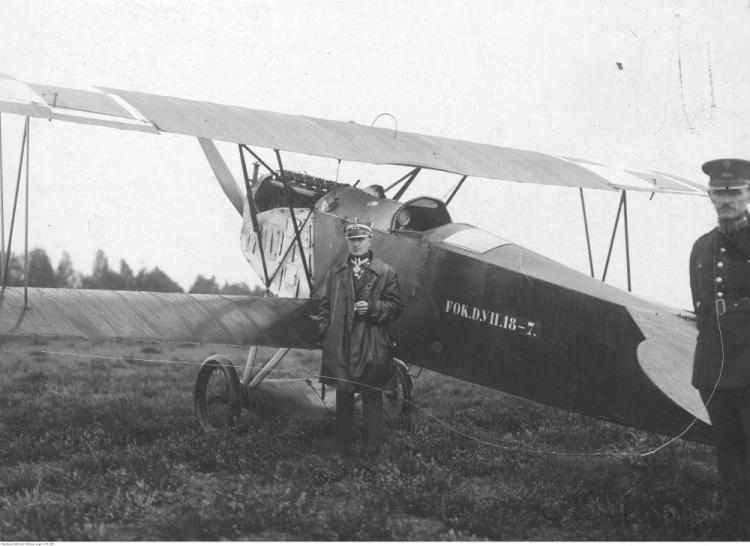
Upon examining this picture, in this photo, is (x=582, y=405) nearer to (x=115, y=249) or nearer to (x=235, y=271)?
(x=235, y=271)

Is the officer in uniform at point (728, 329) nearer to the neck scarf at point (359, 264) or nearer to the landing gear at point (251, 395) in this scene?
the neck scarf at point (359, 264)

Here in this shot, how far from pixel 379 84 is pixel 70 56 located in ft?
18.3

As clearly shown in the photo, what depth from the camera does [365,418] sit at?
619 centimetres

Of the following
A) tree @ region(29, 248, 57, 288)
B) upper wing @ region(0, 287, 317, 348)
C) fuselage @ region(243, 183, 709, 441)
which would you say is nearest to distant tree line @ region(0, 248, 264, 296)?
tree @ region(29, 248, 57, 288)

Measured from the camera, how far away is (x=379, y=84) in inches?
536

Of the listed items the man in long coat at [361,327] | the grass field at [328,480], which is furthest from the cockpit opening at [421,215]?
the grass field at [328,480]

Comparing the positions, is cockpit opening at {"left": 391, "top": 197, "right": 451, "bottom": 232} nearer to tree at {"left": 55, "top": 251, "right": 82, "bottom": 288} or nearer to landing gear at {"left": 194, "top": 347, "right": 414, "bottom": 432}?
landing gear at {"left": 194, "top": 347, "right": 414, "bottom": 432}

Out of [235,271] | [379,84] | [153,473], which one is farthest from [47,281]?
[153,473]

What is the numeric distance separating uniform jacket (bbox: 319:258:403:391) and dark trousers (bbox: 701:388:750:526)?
243 centimetres

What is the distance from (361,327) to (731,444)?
2.74 metres

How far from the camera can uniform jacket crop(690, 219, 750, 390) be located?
4145mm

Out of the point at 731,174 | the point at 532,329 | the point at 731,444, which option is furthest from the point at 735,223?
the point at 532,329

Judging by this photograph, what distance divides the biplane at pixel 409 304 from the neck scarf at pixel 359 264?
1.43 ft

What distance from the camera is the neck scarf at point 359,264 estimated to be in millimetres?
6082
